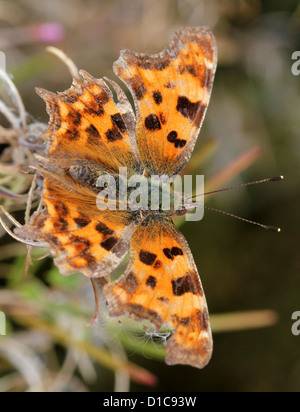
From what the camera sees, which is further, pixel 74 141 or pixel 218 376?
pixel 218 376

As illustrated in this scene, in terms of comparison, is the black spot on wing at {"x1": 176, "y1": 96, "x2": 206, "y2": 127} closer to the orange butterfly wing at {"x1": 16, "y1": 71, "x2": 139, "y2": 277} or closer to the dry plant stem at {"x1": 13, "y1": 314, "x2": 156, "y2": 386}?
the orange butterfly wing at {"x1": 16, "y1": 71, "x2": 139, "y2": 277}

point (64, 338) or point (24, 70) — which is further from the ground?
point (24, 70)

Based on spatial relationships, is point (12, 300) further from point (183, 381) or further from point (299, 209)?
point (299, 209)

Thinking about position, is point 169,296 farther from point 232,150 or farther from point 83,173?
point 232,150

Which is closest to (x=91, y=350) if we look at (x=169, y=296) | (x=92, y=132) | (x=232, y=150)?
(x=169, y=296)

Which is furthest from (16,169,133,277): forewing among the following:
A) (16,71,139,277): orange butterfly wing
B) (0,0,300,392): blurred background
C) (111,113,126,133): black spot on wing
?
(0,0,300,392): blurred background

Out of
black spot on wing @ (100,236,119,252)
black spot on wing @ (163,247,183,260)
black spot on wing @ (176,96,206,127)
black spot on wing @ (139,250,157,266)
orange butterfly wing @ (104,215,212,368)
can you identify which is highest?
black spot on wing @ (176,96,206,127)

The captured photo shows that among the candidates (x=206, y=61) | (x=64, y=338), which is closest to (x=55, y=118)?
(x=206, y=61)

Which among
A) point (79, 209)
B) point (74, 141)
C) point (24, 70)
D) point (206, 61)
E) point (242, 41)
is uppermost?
point (242, 41)
